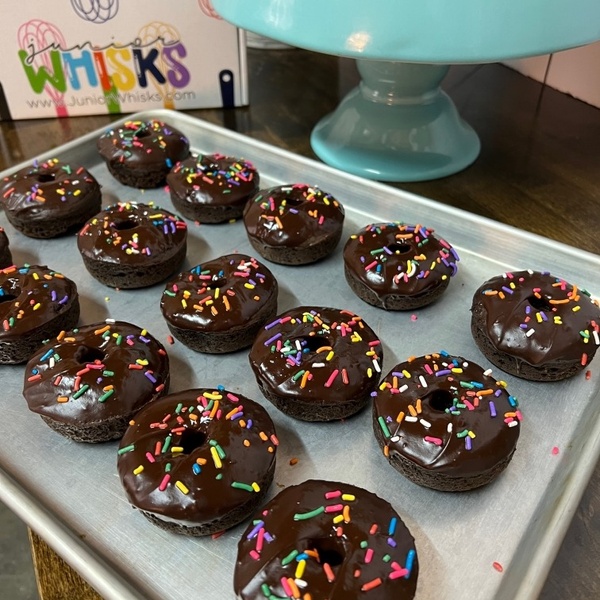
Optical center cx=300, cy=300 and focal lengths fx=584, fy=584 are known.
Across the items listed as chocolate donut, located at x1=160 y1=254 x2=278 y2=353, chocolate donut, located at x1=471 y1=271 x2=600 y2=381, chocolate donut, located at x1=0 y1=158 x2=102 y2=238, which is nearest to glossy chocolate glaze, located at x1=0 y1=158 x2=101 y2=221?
chocolate donut, located at x1=0 y1=158 x2=102 y2=238

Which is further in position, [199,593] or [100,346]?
[100,346]

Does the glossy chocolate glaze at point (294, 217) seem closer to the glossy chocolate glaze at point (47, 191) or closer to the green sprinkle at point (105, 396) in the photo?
the glossy chocolate glaze at point (47, 191)

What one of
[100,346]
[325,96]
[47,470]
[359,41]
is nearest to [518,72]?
[325,96]

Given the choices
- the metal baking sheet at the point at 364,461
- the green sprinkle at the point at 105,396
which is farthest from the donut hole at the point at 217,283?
the green sprinkle at the point at 105,396

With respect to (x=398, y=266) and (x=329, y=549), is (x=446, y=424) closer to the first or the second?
(x=329, y=549)

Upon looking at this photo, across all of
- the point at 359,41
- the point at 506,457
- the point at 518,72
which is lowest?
the point at 506,457

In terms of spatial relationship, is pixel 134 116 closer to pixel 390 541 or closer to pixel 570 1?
pixel 570 1

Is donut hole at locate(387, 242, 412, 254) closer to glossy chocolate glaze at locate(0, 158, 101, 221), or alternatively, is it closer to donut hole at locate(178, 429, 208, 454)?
donut hole at locate(178, 429, 208, 454)
